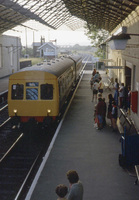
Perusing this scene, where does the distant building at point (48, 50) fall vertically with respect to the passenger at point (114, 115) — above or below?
above

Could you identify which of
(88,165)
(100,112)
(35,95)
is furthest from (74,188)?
(35,95)

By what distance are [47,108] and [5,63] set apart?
1020 inches

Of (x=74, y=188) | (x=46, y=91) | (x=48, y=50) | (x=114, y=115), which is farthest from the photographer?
(x=48, y=50)

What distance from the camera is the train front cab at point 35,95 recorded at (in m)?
12.1

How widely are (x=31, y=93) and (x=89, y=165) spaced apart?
184 inches

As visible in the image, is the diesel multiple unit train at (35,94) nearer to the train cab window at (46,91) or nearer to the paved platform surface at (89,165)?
the train cab window at (46,91)

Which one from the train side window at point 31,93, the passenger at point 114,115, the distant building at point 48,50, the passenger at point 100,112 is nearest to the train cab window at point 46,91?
the train side window at point 31,93

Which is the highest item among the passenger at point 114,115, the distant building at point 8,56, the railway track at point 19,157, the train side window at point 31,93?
the distant building at point 8,56

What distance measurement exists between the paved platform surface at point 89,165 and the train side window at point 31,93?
1710mm

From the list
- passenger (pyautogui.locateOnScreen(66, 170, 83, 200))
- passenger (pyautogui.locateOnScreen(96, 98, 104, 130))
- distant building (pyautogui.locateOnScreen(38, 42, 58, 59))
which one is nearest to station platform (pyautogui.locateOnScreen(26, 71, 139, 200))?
passenger (pyautogui.locateOnScreen(96, 98, 104, 130))

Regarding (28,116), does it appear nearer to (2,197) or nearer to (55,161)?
(55,161)

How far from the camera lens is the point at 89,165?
851cm

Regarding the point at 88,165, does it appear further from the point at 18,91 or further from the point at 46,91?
the point at 18,91

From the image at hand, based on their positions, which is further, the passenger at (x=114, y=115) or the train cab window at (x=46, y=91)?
the train cab window at (x=46, y=91)
